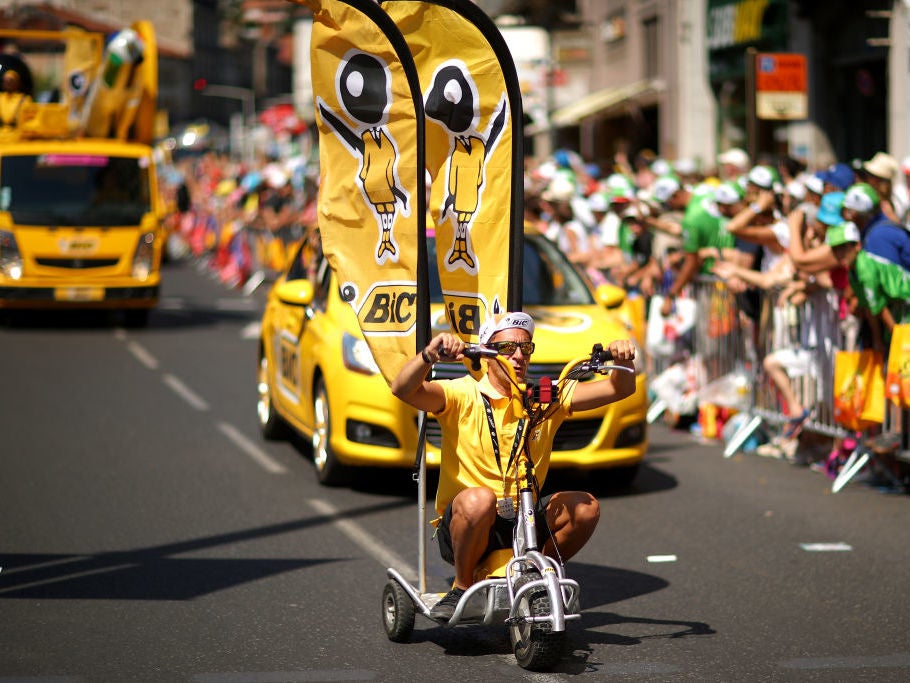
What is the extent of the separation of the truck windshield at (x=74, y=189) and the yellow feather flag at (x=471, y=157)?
14.9 metres

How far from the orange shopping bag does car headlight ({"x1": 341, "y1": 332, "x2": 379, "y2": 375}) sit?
3.02 meters

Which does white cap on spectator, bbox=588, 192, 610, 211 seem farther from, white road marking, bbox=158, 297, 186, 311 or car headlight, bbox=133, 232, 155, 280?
white road marking, bbox=158, 297, 186, 311

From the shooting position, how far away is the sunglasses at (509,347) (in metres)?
6.11

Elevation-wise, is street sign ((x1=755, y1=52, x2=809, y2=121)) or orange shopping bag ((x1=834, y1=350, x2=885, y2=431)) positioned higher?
street sign ((x1=755, y1=52, x2=809, y2=121))

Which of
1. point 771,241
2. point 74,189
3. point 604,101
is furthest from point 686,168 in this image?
point 604,101

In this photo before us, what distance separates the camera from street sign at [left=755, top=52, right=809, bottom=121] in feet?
52.7

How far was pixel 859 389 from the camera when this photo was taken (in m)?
10.1

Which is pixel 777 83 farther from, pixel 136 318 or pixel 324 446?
pixel 136 318

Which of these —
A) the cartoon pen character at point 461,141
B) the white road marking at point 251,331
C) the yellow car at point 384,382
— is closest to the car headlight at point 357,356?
the yellow car at point 384,382

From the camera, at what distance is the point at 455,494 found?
6.41m

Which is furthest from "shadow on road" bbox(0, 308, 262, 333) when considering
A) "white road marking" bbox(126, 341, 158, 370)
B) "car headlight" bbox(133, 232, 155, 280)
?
"white road marking" bbox(126, 341, 158, 370)

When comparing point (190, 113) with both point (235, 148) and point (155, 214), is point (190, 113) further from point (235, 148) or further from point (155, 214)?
point (155, 214)

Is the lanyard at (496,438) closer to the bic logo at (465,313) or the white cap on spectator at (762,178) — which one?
the bic logo at (465,313)

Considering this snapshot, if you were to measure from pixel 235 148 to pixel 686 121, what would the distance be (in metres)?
66.4
